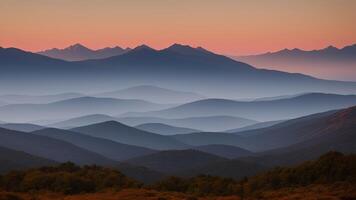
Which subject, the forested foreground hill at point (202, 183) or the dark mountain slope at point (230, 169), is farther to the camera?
the dark mountain slope at point (230, 169)

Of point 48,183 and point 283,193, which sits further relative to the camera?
point 48,183

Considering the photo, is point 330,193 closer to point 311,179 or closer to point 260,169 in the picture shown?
point 311,179

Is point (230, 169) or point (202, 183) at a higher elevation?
point (230, 169)

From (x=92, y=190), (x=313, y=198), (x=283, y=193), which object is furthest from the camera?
(x=92, y=190)

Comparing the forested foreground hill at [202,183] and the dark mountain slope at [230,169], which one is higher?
the dark mountain slope at [230,169]

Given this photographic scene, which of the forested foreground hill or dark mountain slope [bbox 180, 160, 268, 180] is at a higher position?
dark mountain slope [bbox 180, 160, 268, 180]

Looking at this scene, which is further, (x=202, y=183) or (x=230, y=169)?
(x=230, y=169)

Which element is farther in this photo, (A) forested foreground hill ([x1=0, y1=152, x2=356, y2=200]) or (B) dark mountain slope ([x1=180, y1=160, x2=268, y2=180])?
(B) dark mountain slope ([x1=180, y1=160, x2=268, y2=180])

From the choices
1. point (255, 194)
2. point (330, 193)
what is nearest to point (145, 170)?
point (255, 194)
